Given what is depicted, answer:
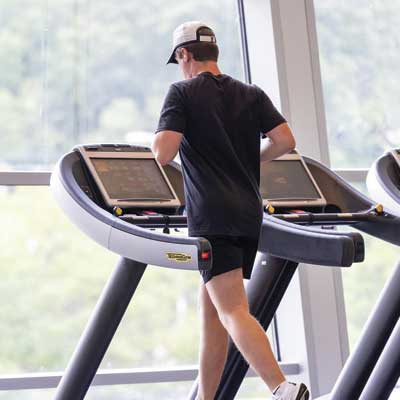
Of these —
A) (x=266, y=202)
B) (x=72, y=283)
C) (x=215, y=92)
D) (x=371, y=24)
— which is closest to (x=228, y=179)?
(x=215, y=92)

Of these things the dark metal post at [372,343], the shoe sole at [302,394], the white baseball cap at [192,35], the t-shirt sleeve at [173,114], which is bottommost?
the dark metal post at [372,343]

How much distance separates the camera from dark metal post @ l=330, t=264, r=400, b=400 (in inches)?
158

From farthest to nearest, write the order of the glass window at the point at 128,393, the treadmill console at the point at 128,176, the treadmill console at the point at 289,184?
1. the glass window at the point at 128,393
2. the treadmill console at the point at 289,184
3. the treadmill console at the point at 128,176

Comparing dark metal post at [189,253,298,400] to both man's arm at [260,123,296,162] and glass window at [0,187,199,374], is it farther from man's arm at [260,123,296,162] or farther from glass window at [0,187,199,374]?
glass window at [0,187,199,374]

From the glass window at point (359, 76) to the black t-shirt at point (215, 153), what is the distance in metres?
2.61

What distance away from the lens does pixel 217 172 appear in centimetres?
299

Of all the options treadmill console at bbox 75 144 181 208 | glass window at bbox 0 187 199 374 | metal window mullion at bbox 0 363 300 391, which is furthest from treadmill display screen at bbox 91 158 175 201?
metal window mullion at bbox 0 363 300 391

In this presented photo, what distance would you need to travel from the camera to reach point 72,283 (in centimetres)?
497

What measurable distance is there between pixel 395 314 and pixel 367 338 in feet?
0.53

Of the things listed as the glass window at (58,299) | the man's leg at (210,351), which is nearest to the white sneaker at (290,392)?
the man's leg at (210,351)

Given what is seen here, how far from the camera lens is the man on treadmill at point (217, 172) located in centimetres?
296

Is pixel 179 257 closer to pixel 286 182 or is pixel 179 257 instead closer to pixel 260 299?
pixel 260 299

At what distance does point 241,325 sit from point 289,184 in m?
1.27

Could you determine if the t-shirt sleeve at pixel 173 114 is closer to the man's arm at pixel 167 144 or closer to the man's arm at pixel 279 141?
the man's arm at pixel 167 144
